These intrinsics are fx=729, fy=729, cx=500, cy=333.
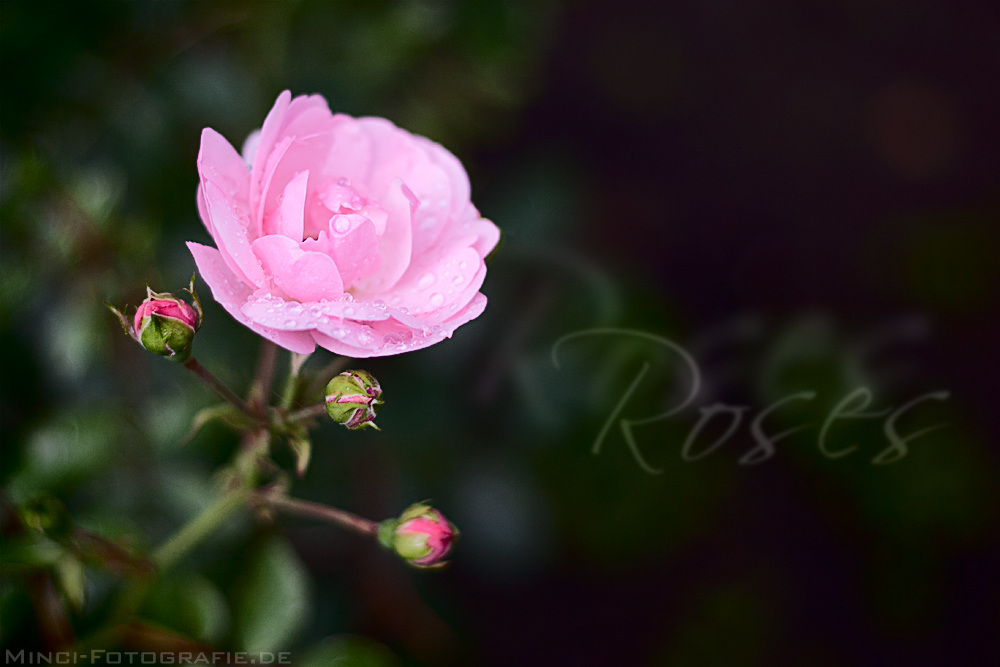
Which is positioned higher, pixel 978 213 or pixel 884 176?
pixel 884 176

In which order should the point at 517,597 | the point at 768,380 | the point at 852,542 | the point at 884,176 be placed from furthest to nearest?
the point at 884,176 < the point at 517,597 < the point at 852,542 < the point at 768,380

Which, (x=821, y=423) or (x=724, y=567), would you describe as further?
(x=724, y=567)

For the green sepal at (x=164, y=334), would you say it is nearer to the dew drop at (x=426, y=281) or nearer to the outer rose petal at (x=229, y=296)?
the outer rose petal at (x=229, y=296)

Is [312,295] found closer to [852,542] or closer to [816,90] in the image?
[852,542]

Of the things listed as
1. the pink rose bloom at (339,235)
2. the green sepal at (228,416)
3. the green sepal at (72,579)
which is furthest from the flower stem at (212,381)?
the green sepal at (72,579)

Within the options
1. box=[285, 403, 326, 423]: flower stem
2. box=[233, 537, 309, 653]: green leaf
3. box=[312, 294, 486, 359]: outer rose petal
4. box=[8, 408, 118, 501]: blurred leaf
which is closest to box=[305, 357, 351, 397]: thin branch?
box=[285, 403, 326, 423]: flower stem

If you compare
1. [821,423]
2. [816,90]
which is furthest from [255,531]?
[816,90]
